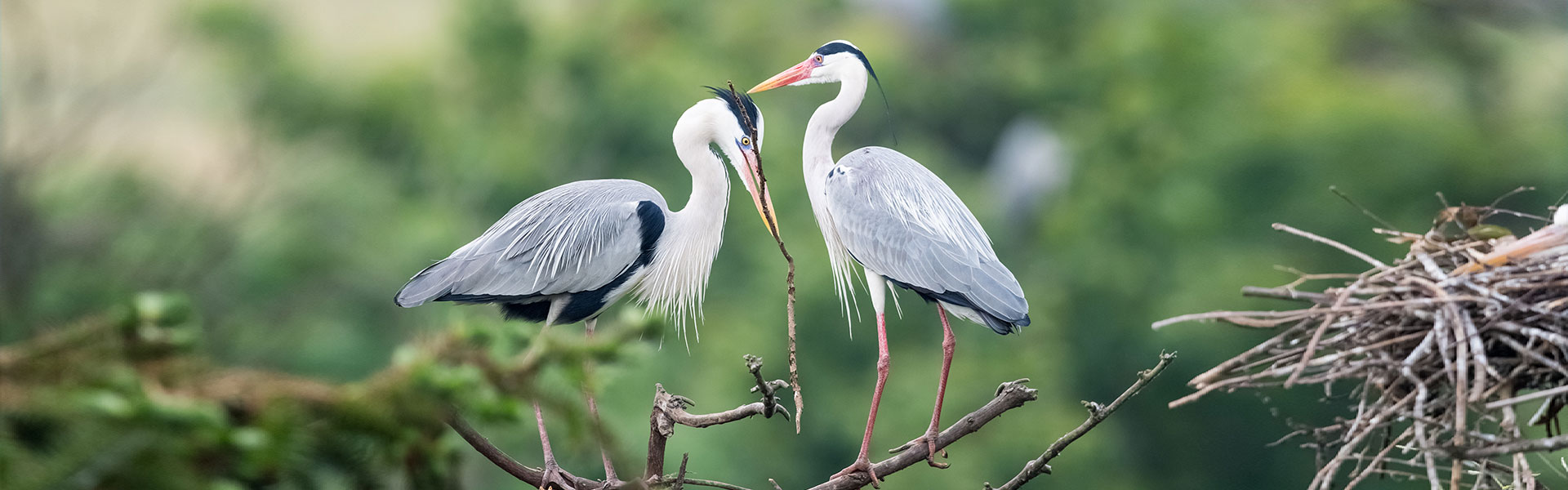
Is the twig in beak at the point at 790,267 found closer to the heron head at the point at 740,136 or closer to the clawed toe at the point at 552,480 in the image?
the heron head at the point at 740,136

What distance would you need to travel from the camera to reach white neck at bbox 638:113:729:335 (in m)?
2.79

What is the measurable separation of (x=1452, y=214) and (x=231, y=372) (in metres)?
2.33

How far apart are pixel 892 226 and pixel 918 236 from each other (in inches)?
2.6

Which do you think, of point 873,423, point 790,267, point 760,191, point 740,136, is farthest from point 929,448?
point 740,136

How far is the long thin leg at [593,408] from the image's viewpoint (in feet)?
3.87

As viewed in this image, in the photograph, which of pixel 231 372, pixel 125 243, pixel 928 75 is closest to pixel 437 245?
pixel 125 243

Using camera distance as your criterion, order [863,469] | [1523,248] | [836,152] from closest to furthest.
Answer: [1523,248] → [863,469] → [836,152]

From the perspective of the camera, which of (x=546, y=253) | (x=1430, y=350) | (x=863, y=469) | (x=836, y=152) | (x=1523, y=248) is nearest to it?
(x=1430, y=350)

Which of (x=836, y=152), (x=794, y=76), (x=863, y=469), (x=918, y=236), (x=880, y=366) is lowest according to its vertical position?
(x=863, y=469)

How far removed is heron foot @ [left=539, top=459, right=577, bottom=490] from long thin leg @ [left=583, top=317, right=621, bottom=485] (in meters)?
0.09

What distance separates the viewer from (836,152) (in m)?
13.8

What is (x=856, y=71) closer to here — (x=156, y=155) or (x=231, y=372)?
(x=231, y=372)

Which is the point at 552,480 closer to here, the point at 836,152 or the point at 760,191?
the point at 760,191

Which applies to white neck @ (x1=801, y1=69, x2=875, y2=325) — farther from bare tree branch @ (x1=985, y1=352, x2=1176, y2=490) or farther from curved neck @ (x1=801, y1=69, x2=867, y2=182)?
bare tree branch @ (x1=985, y1=352, x2=1176, y2=490)
